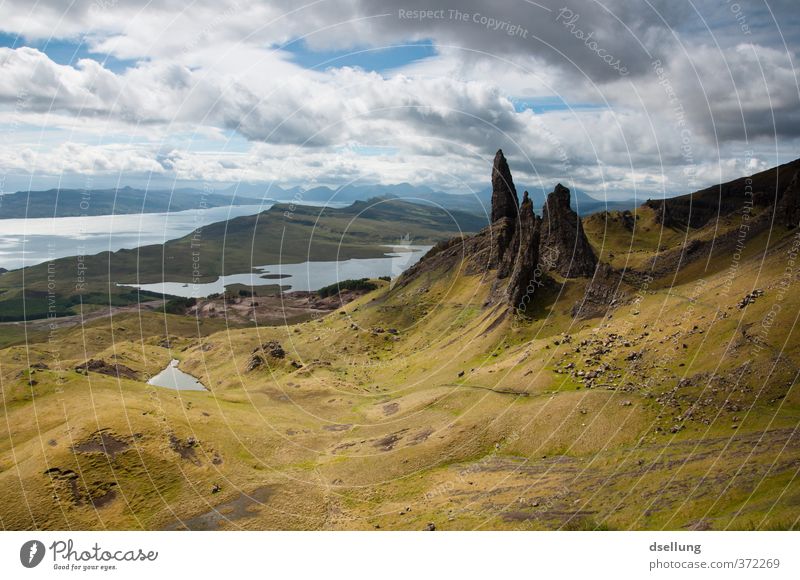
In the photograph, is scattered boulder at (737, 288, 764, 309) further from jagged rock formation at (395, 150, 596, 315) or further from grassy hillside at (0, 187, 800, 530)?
jagged rock formation at (395, 150, 596, 315)

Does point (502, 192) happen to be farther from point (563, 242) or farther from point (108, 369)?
point (108, 369)

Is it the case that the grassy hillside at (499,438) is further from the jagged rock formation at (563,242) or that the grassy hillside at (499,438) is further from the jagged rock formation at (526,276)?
the jagged rock formation at (563,242)

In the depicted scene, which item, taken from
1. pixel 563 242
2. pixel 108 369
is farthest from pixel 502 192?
pixel 108 369

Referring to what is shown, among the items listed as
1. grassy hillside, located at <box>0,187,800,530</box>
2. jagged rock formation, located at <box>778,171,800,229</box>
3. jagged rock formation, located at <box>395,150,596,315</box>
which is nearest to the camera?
grassy hillside, located at <box>0,187,800,530</box>

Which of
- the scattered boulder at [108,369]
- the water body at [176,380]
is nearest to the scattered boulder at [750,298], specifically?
the water body at [176,380]

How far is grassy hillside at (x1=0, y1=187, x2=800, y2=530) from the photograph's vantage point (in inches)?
1922

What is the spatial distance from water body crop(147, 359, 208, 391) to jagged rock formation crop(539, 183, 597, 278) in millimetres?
97484

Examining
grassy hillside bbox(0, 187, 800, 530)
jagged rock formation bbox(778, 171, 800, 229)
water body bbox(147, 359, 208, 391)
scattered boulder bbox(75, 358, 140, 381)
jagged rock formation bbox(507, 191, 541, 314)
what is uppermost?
jagged rock formation bbox(778, 171, 800, 229)

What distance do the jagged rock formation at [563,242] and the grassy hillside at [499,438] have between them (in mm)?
15227

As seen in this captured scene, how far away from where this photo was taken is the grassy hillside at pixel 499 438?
160ft

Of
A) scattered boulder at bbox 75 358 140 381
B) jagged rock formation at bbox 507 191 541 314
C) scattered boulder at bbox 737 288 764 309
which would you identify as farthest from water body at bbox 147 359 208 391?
scattered boulder at bbox 737 288 764 309

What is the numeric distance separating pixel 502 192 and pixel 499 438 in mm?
112025

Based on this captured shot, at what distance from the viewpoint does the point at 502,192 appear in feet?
541

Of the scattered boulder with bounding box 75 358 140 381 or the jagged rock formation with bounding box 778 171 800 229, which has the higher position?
the jagged rock formation with bounding box 778 171 800 229
